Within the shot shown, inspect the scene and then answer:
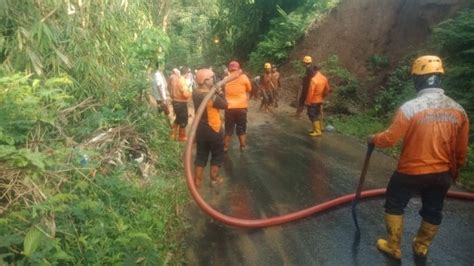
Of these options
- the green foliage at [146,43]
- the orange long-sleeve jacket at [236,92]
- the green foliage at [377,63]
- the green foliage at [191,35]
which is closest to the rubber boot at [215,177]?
the orange long-sleeve jacket at [236,92]

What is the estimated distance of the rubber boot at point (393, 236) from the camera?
4.23m

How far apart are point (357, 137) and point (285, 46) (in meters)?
9.99

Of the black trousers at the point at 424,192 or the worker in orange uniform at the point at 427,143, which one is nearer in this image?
the worker in orange uniform at the point at 427,143

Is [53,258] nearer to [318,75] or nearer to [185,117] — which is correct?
[185,117]

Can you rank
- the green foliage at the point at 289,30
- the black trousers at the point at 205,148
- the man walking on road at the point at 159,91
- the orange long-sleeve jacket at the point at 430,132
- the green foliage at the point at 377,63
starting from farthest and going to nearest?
the green foliage at the point at 289,30 < the green foliage at the point at 377,63 < the man walking on road at the point at 159,91 < the black trousers at the point at 205,148 < the orange long-sleeve jacket at the point at 430,132

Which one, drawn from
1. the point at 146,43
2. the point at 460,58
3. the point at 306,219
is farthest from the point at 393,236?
the point at 460,58

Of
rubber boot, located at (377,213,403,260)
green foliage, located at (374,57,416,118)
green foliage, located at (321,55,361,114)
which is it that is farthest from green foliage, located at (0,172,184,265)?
green foliage, located at (321,55,361,114)

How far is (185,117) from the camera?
9703mm

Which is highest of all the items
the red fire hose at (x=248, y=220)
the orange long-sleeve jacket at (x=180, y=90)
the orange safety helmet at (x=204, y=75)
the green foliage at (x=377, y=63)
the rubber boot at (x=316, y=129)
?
the orange safety helmet at (x=204, y=75)

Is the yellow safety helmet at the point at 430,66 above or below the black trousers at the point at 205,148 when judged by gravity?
above

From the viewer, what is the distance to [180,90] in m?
9.47

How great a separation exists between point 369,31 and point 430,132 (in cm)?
1159

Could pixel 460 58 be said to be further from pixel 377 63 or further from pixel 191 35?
pixel 191 35

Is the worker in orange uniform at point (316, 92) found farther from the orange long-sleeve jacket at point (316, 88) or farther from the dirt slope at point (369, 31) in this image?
the dirt slope at point (369, 31)
